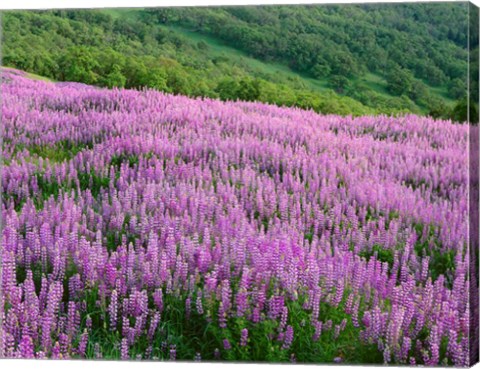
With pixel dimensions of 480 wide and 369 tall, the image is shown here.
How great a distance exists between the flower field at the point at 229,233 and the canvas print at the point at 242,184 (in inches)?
0.5

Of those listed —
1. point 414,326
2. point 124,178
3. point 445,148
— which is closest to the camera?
point 414,326

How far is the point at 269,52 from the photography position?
6180 mm

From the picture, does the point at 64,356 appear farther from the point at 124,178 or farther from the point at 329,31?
the point at 329,31

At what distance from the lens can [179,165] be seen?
607cm

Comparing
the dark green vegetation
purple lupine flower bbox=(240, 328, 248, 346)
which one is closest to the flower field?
purple lupine flower bbox=(240, 328, 248, 346)

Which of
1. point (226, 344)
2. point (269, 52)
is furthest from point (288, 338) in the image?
point (269, 52)

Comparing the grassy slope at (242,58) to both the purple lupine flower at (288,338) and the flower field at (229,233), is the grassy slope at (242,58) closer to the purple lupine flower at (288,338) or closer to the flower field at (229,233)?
the flower field at (229,233)

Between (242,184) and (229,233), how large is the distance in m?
0.50

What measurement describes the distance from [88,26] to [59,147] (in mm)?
907

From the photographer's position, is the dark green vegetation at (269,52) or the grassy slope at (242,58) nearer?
the dark green vegetation at (269,52)

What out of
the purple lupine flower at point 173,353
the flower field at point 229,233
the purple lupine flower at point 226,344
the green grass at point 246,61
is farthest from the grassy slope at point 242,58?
the purple lupine flower at point 173,353

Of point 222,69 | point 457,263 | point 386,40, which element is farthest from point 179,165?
point 457,263

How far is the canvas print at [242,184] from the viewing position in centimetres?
518

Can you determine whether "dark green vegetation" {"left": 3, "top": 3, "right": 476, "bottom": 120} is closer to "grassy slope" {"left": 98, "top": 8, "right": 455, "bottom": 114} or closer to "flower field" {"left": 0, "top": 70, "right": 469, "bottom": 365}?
"grassy slope" {"left": 98, "top": 8, "right": 455, "bottom": 114}
